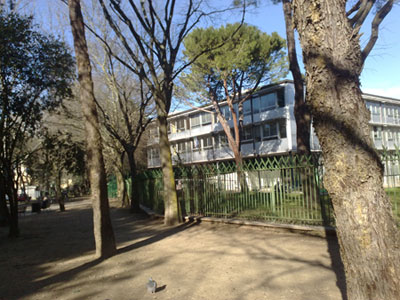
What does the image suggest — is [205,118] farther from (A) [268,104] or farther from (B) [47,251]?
(B) [47,251]

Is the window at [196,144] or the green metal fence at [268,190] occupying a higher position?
the window at [196,144]

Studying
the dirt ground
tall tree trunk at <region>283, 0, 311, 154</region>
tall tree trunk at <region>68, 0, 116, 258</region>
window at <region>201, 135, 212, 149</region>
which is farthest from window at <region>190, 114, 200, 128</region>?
tall tree trunk at <region>68, 0, 116, 258</region>

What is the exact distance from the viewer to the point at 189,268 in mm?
6012

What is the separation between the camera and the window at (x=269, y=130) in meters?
31.2

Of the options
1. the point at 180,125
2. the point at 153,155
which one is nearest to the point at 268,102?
the point at 180,125

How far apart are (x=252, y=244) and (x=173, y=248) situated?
1.81 meters

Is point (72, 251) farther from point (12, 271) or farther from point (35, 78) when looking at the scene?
point (35, 78)

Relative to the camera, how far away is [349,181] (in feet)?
8.13

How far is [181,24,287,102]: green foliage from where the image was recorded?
21.6 meters

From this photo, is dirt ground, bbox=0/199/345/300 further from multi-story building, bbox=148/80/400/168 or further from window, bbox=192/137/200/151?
window, bbox=192/137/200/151

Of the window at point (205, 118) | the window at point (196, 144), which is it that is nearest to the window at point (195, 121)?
the window at point (205, 118)

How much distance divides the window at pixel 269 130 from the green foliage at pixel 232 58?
23.2 ft

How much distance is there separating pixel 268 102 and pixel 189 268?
27.0 meters

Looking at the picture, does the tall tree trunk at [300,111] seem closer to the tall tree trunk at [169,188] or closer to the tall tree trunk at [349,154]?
the tall tree trunk at [169,188]
